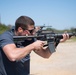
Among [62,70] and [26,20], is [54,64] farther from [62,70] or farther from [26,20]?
[26,20]

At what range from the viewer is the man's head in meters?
3.89

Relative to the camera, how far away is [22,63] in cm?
425

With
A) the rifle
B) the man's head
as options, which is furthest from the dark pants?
the man's head

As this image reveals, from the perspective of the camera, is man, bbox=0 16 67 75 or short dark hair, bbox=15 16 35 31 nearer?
man, bbox=0 16 67 75

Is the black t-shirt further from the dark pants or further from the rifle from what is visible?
the rifle

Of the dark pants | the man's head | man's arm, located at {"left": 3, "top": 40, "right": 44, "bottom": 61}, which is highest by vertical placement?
the man's head

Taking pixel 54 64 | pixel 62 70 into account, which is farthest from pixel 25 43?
pixel 54 64

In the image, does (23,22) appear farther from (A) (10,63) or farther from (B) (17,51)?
(A) (10,63)

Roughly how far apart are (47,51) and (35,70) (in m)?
6.84

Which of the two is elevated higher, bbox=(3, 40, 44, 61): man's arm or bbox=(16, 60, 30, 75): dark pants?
bbox=(3, 40, 44, 61): man's arm

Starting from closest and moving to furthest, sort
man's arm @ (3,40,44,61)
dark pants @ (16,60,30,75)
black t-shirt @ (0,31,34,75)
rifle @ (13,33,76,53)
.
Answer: man's arm @ (3,40,44,61) → black t-shirt @ (0,31,34,75) → rifle @ (13,33,76,53) → dark pants @ (16,60,30,75)

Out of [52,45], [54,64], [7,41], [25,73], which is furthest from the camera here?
[54,64]

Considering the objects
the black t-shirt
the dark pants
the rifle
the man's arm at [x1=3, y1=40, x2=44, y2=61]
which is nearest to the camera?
the man's arm at [x1=3, y1=40, x2=44, y2=61]

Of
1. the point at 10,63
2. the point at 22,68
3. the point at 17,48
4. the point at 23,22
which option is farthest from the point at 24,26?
the point at 22,68
